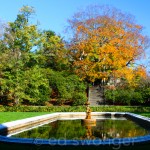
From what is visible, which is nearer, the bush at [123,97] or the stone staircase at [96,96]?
the bush at [123,97]

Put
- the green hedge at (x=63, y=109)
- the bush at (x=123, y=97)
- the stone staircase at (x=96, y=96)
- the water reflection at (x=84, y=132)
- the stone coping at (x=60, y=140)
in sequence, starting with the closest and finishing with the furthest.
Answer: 1. the stone coping at (x=60, y=140)
2. the water reflection at (x=84, y=132)
3. the green hedge at (x=63, y=109)
4. the bush at (x=123, y=97)
5. the stone staircase at (x=96, y=96)

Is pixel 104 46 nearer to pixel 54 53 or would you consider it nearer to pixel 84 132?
pixel 54 53

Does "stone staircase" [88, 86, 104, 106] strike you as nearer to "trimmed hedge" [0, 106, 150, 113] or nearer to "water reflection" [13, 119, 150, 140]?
"trimmed hedge" [0, 106, 150, 113]

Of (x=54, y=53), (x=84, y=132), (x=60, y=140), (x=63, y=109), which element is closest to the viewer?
(x=60, y=140)

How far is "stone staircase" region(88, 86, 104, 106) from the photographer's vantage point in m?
32.9

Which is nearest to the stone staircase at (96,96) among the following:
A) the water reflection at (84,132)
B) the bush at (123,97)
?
the bush at (123,97)

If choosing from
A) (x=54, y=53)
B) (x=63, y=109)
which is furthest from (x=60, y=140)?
(x=54, y=53)

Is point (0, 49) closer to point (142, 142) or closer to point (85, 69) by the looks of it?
point (85, 69)

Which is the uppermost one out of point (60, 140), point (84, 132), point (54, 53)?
point (54, 53)

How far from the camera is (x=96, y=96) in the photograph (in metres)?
34.1

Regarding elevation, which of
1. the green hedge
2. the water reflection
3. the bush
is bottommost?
the water reflection

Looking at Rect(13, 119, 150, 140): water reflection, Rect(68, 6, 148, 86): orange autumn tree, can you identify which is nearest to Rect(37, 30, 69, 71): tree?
Rect(68, 6, 148, 86): orange autumn tree

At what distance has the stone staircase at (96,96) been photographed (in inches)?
1294

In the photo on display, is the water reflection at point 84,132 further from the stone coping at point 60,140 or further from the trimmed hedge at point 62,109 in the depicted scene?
the trimmed hedge at point 62,109
